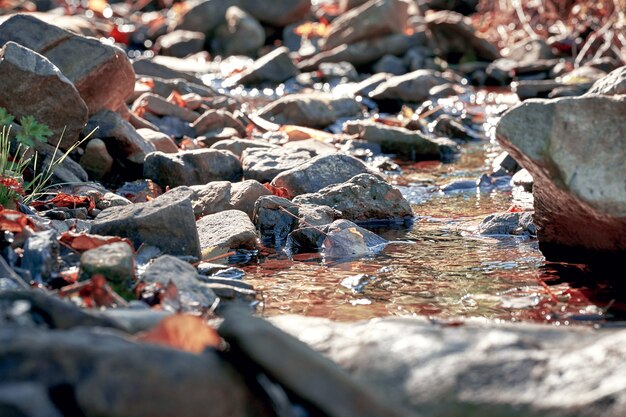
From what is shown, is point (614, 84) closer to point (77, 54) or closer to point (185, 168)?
point (185, 168)

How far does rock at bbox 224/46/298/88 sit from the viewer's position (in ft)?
40.8

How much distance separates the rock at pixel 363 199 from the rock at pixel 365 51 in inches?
315

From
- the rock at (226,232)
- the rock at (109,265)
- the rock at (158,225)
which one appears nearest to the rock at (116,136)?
the rock at (226,232)

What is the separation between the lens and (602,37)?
13.3m

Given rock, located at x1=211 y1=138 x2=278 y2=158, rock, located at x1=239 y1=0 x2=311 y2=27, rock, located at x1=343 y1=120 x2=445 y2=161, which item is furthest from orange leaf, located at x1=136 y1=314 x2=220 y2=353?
rock, located at x1=239 y1=0 x2=311 y2=27

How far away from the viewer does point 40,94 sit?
5.52 m

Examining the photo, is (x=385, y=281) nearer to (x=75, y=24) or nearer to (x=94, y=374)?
(x=94, y=374)

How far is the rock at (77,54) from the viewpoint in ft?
20.2

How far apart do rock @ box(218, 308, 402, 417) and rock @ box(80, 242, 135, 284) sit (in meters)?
1.05

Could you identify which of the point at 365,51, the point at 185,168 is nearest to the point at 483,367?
the point at 185,168

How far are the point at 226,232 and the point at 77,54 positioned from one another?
2057 mm

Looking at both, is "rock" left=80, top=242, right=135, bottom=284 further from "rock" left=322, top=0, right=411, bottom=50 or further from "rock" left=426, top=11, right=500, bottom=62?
Result: "rock" left=426, top=11, right=500, bottom=62

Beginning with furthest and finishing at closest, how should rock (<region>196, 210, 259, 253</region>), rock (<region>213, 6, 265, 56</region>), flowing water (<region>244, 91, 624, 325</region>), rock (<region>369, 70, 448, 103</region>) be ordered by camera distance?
rock (<region>213, 6, 265, 56</region>)
rock (<region>369, 70, 448, 103</region>)
rock (<region>196, 210, 259, 253</region>)
flowing water (<region>244, 91, 624, 325</region>)

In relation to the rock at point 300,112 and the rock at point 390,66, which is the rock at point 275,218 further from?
the rock at point 390,66
